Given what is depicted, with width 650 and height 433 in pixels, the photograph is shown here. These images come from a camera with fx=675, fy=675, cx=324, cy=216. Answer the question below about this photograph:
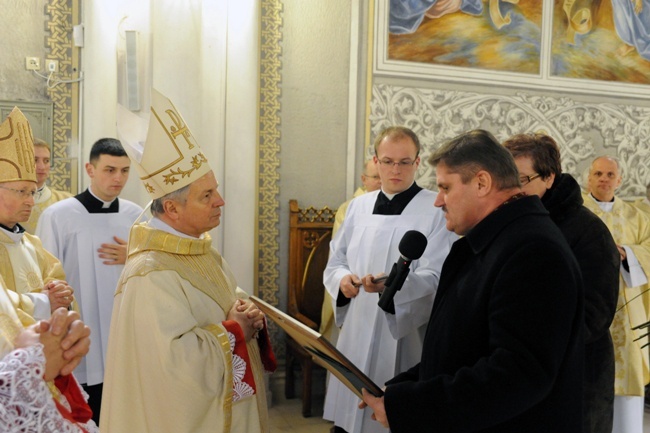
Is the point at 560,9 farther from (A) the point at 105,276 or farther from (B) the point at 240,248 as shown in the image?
(A) the point at 105,276

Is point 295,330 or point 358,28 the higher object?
point 358,28

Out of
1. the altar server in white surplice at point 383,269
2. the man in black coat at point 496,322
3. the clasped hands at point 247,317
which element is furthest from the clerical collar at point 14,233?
the man in black coat at point 496,322

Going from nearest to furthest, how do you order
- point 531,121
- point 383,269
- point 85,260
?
1. point 383,269
2. point 85,260
3. point 531,121

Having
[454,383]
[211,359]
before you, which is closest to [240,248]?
[211,359]

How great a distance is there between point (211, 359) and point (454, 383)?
35.6 inches

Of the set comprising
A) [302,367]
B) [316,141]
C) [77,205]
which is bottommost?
[302,367]

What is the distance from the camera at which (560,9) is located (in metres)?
6.28

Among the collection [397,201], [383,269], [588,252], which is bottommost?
[383,269]

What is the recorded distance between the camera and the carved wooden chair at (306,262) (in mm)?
5484

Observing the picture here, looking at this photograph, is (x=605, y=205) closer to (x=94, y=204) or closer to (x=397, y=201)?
(x=397, y=201)

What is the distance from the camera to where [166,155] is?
257 cm

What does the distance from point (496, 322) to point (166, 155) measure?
4.64 feet

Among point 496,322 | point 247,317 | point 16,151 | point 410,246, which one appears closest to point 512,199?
point 496,322

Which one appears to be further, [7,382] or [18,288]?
[18,288]
